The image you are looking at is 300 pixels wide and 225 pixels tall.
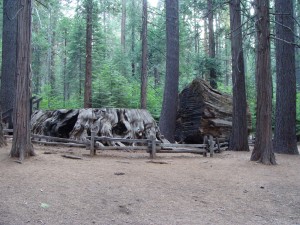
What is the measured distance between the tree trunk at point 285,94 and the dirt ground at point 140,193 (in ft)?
12.9

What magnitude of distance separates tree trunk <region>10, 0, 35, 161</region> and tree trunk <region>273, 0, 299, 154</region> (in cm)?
936

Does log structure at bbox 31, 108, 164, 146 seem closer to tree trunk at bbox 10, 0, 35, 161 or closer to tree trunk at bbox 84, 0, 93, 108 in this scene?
tree trunk at bbox 10, 0, 35, 161

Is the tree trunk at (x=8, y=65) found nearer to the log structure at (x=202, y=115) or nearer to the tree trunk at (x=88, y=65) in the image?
the tree trunk at (x=88, y=65)

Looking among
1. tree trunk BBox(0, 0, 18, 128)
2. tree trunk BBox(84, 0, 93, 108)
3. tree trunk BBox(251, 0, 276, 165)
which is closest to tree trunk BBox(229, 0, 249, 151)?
tree trunk BBox(251, 0, 276, 165)

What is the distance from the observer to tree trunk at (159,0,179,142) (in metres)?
15.0

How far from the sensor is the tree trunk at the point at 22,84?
8.38 meters

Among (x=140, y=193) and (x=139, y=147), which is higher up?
(x=139, y=147)

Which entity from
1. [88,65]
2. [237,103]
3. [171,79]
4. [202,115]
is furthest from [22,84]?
[88,65]

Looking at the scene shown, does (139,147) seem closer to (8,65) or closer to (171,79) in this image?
(171,79)

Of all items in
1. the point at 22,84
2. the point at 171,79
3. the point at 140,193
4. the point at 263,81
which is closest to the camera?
the point at 140,193

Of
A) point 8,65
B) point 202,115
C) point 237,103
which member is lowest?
point 202,115

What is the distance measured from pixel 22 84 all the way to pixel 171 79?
7.98m

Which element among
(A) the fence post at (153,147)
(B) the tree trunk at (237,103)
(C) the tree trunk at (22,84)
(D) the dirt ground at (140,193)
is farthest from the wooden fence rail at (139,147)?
(C) the tree trunk at (22,84)

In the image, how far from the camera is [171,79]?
49.7 ft
